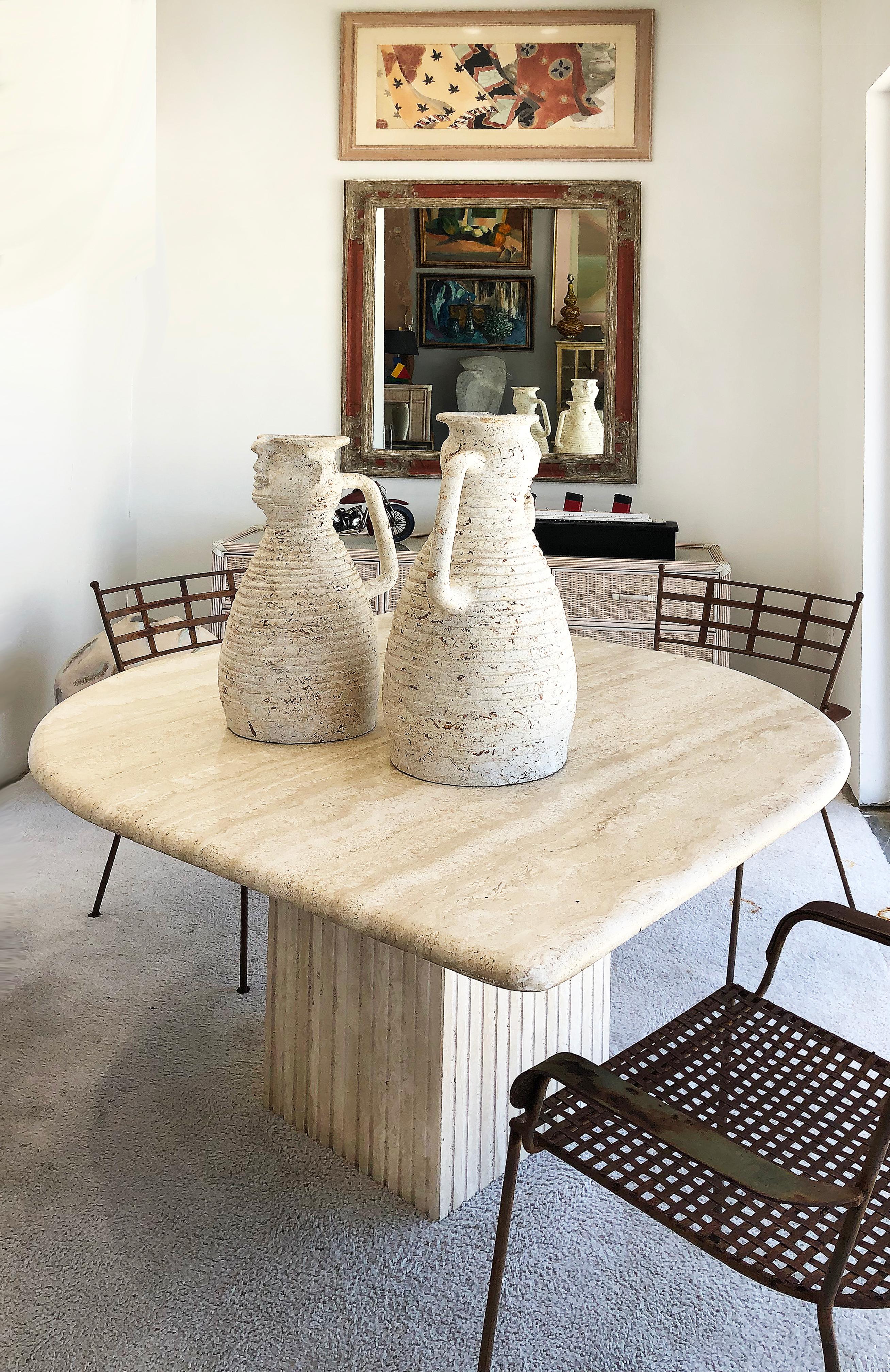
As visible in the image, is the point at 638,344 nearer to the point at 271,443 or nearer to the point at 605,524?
the point at 605,524

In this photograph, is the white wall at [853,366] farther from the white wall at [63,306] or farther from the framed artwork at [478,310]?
the white wall at [63,306]

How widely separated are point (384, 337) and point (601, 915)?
10.7 ft

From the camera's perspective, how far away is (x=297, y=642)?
1415 mm

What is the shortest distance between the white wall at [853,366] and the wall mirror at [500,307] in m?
0.64

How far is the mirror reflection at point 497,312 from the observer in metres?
3.83

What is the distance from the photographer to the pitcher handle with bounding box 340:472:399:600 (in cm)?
148

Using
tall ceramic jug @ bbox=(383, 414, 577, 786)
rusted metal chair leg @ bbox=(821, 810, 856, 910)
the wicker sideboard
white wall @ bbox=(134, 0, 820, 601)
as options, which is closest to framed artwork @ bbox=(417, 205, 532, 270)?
white wall @ bbox=(134, 0, 820, 601)

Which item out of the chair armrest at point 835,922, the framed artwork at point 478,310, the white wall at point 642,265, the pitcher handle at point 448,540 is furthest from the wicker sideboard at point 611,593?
the pitcher handle at point 448,540

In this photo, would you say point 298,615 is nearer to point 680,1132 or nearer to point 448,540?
point 448,540

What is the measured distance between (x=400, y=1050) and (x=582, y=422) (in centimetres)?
279

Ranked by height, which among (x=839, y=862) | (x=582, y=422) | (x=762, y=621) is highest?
(x=582, y=422)

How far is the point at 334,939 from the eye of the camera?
65.1 inches

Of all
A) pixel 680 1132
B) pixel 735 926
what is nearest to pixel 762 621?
pixel 735 926

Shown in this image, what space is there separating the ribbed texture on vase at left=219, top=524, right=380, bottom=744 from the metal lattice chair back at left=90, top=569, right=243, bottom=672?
0.63 metres
